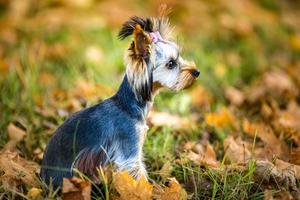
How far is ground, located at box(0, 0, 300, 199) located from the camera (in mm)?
3482

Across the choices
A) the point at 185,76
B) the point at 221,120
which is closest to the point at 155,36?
the point at 185,76

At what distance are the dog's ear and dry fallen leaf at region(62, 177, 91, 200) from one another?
774 mm

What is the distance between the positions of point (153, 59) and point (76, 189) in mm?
881

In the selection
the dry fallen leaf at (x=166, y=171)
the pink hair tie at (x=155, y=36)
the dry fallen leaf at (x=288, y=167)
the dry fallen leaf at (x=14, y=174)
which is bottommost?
the dry fallen leaf at (x=166, y=171)

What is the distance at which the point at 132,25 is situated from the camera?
11.6 feet

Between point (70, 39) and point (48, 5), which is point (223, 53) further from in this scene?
point (48, 5)

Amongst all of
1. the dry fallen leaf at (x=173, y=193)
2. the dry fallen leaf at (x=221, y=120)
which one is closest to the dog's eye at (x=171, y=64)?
the dry fallen leaf at (x=173, y=193)

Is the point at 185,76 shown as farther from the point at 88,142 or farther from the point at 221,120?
the point at 221,120

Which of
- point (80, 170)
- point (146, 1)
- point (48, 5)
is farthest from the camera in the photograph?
point (146, 1)

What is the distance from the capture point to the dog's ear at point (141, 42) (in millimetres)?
3328

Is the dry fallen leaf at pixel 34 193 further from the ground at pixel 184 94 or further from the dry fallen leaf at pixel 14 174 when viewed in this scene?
the dry fallen leaf at pixel 14 174

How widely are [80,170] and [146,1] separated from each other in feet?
18.5

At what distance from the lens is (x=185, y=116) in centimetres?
488

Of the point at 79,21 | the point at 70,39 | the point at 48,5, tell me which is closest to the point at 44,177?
the point at 70,39
